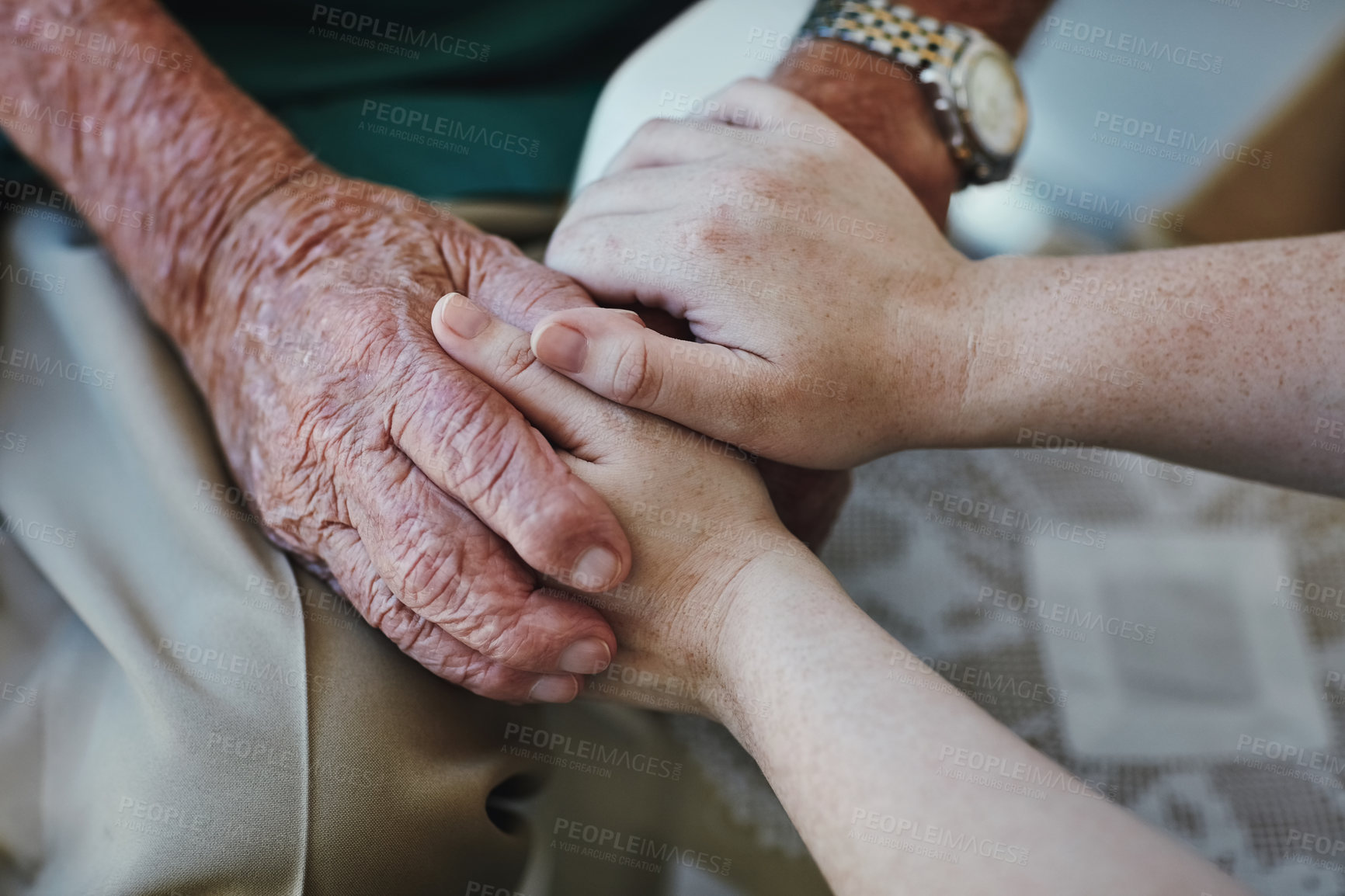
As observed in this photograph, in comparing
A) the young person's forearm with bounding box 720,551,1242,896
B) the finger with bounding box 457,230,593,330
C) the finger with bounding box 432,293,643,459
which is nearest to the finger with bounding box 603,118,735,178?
the finger with bounding box 457,230,593,330

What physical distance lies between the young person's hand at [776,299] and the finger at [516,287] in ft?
0.11

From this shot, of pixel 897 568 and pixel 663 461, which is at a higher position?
pixel 663 461

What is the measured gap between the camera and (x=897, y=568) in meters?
1.17

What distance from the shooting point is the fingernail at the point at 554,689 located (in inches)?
32.5

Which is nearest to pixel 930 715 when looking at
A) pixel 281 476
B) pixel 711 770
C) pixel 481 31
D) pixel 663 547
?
pixel 663 547

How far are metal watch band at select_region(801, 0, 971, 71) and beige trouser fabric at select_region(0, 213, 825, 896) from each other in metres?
0.89

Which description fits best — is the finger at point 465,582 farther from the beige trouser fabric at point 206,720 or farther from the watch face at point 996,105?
the watch face at point 996,105

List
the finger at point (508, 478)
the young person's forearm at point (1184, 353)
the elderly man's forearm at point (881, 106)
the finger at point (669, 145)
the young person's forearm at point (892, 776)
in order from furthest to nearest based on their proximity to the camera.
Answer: the elderly man's forearm at point (881, 106)
the finger at point (669, 145)
the young person's forearm at point (1184, 353)
the finger at point (508, 478)
the young person's forearm at point (892, 776)

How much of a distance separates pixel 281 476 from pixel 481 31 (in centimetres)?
74

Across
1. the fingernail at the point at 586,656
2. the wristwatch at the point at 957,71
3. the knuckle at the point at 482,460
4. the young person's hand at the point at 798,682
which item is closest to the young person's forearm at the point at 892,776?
the young person's hand at the point at 798,682

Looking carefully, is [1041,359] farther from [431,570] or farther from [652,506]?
[431,570]

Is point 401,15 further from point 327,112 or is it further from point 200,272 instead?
point 200,272

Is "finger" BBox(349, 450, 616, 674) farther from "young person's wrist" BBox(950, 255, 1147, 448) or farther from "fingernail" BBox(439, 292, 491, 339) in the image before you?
"young person's wrist" BBox(950, 255, 1147, 448)

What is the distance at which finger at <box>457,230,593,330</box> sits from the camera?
0.87 m
